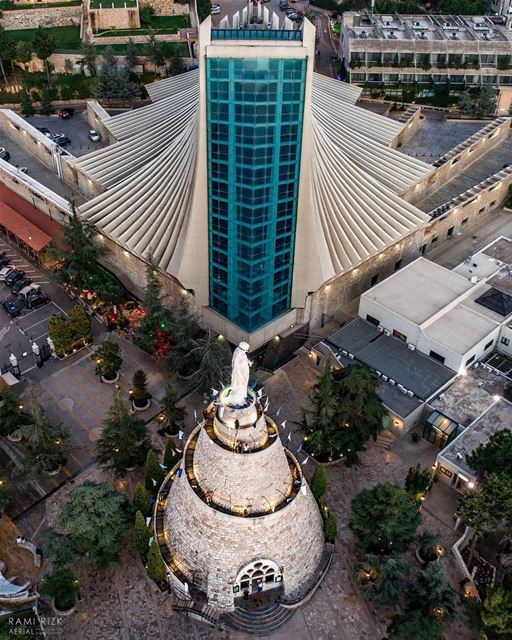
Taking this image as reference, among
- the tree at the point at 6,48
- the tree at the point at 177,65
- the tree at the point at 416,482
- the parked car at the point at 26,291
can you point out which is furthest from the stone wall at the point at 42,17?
the tree at the point at 416,482

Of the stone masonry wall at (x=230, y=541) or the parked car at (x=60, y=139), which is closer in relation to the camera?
the stone masonry wall at (x=230, y=541)

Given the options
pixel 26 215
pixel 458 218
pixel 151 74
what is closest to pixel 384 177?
pixel 458 218

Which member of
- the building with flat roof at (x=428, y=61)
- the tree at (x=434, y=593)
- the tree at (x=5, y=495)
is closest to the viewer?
the tree at (x=434, y=593)

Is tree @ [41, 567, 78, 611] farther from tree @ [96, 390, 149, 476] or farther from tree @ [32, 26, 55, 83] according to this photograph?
tree @ [32, 26, 55, 83]

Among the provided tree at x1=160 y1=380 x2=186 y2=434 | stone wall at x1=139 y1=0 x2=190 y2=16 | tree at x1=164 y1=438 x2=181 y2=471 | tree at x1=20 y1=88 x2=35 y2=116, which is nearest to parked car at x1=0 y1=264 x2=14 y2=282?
tree at x1=160 y1=380 x2=186 y2=434

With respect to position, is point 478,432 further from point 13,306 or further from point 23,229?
point 23,229

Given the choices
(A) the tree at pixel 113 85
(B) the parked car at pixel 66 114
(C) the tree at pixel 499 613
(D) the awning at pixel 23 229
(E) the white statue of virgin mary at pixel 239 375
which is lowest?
(C) the tree at pixel 499 613

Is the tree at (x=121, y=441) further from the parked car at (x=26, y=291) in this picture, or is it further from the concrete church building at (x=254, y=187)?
the parked car at (x=26, y=291)
